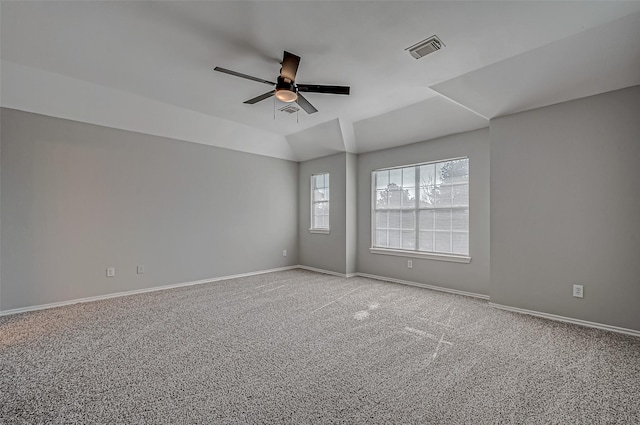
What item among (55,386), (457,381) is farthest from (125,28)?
(457,381)

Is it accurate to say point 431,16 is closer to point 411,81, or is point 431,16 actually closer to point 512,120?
point 411,81

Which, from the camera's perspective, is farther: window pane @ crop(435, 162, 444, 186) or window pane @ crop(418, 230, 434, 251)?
window pane @ crop(418, 230, 434, 251)

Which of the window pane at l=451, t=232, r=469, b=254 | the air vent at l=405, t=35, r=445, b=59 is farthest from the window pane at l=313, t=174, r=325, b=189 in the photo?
the air vent at l=405, t=35, r=445, b=59

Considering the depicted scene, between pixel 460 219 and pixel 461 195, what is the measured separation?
374mm

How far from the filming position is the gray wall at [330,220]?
579cm

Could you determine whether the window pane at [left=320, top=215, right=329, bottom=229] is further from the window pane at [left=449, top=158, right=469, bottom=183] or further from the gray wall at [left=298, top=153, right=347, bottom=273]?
the window pane at [left=449, top=158, right=469, bottom=183]

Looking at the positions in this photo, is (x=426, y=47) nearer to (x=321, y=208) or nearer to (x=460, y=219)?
(x=460, y=219)

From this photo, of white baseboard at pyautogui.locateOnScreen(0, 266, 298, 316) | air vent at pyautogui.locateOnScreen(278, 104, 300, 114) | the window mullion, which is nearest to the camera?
white baseboard at pyautogui.locateOnScreen(0, 266, 298, 316)

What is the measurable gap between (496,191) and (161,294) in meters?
4.98

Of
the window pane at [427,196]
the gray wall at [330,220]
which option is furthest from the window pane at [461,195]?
the gray wall at [330,220]

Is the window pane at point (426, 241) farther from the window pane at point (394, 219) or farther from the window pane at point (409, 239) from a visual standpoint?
the window pane at point (394, 219)

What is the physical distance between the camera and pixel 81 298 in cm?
397

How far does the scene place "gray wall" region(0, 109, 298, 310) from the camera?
3.57 m

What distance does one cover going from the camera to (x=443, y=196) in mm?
4738
